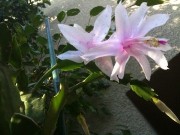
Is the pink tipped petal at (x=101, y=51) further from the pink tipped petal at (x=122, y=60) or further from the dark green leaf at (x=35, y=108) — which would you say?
the dark green leaf at (x=35, y=108)

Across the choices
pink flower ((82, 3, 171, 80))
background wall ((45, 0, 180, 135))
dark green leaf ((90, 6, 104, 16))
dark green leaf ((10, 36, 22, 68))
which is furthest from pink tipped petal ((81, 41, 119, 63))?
background wall ((45, 0, 180, 135))

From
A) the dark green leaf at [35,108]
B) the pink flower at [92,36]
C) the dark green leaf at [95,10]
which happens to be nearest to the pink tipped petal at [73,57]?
the pink flower at [92,36]

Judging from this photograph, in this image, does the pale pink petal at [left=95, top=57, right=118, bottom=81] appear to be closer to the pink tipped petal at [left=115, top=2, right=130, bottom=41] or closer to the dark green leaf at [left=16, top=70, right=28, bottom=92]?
the pink tipped petal at [left=115, top=2, right=130, bottom=41]

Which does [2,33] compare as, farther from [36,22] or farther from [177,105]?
[177,105]

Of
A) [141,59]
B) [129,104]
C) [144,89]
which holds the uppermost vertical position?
[141,59]

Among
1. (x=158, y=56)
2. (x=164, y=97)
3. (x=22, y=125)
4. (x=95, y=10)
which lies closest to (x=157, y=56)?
(x=158, y=56)

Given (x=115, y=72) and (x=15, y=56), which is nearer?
(x=115, y=72)

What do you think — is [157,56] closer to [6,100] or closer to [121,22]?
[121,22]
